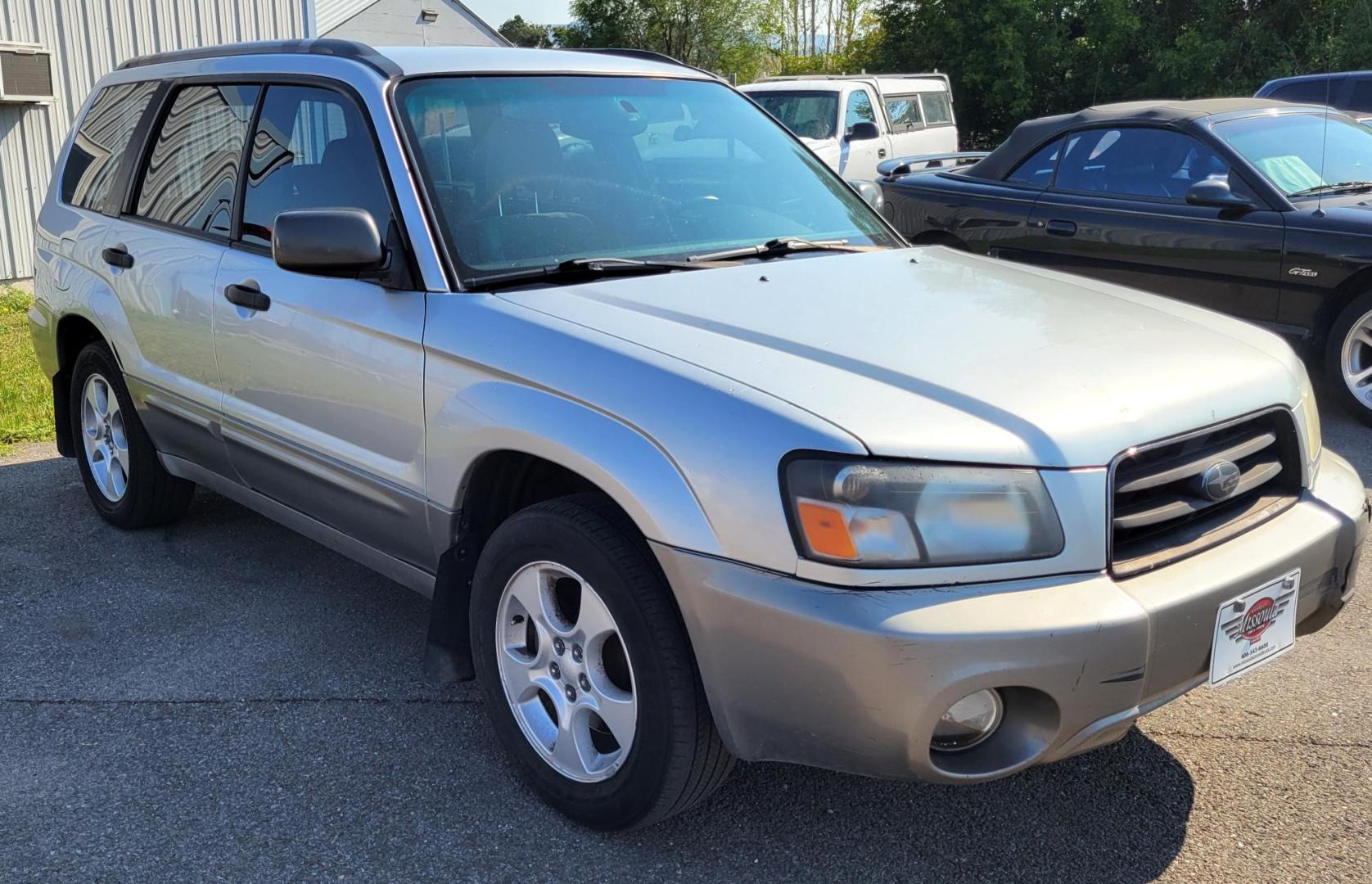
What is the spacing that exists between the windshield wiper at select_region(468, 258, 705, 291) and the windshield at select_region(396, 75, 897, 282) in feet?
0.10

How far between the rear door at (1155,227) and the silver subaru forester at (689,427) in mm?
3331

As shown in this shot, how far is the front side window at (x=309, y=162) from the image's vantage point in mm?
3416

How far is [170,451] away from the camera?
443cm

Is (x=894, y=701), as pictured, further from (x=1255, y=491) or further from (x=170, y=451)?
(x=170, y=451)

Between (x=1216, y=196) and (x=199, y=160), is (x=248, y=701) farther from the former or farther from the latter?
(x=1216, y=196)

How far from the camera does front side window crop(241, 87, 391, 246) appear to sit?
342 cm

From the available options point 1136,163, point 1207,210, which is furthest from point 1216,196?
point 1136,163

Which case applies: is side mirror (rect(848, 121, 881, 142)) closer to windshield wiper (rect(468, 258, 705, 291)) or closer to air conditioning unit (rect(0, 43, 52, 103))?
air conditioning unit (rect(0, 43, 52, 103))

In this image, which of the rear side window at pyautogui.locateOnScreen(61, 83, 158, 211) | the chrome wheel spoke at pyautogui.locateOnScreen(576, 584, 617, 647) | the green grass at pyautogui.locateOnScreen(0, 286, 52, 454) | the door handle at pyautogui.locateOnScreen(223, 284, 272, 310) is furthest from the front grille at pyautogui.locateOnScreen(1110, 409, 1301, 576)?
the green grass at pyautogui.locateOnScreen(0, 286, 52, 454)

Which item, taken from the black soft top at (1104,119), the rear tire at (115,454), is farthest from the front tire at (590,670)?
the black soft top at (1104,119)

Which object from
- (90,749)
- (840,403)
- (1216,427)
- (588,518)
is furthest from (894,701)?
(90,749)

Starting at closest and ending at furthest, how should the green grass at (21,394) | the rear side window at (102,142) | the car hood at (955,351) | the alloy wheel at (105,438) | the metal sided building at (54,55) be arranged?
the car hood at (955,351)
the rear side window at (102,142)
the alloy wheel at (105,438)
the green grass at (21,394)
the metal sided building at (54,55)

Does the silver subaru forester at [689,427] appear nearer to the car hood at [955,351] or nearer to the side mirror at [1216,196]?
the car hood at [955,351]

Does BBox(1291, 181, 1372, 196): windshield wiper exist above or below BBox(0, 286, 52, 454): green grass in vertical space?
above
